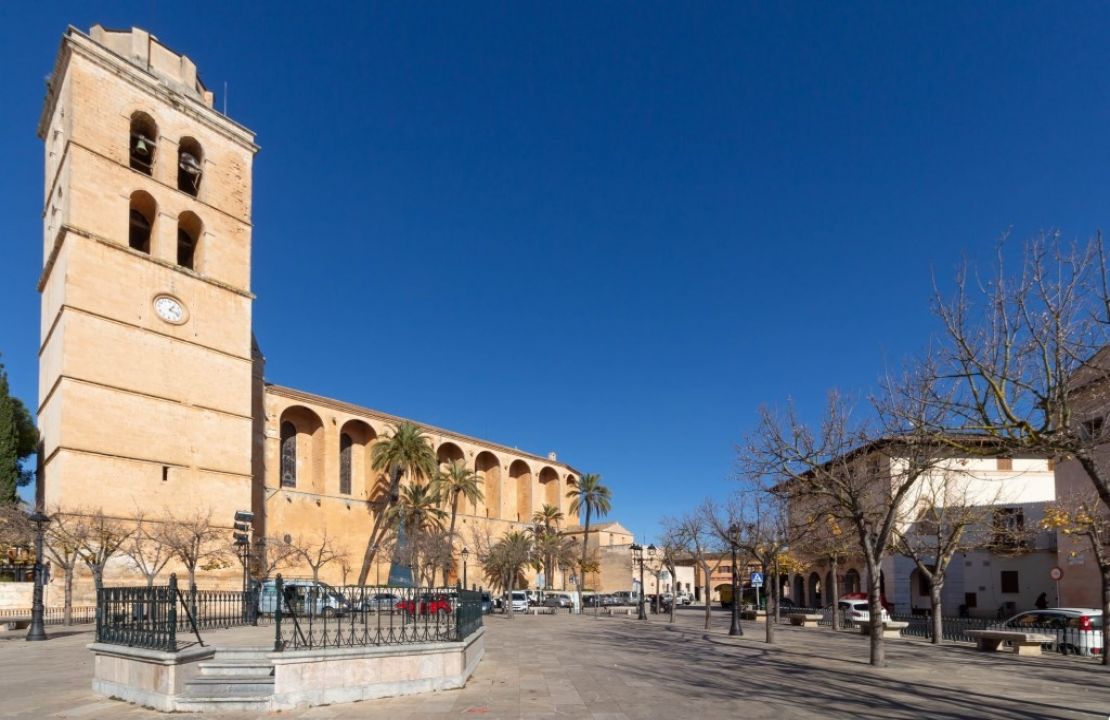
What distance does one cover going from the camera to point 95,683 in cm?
1255

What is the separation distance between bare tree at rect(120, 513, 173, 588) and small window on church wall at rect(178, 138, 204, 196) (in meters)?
19.5

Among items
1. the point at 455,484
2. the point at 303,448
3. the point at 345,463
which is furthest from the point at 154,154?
the point at 455,484

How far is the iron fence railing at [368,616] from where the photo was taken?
12.0 m

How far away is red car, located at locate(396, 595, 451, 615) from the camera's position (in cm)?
1323

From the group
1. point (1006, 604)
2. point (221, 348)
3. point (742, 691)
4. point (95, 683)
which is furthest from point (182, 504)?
point (1006, 604)

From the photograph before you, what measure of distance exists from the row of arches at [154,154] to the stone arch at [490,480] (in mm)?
34914

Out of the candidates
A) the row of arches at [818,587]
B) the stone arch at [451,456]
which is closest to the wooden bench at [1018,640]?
the row of arches at [818,587]

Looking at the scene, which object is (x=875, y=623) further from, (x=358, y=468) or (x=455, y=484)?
(x=358, y=468)

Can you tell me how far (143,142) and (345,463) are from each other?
27.4 m

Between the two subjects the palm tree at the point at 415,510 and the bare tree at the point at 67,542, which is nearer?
the bare tree at the point at 67,542

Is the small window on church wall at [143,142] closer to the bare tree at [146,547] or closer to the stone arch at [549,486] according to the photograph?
the bare tree at [146,547]

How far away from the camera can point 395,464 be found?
58.3 m

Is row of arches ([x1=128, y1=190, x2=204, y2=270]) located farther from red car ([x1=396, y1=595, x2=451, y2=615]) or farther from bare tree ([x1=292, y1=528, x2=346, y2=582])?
red car ([x1=396, y1=595, x2=451, y2=615])

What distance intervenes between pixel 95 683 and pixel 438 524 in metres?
48.1
